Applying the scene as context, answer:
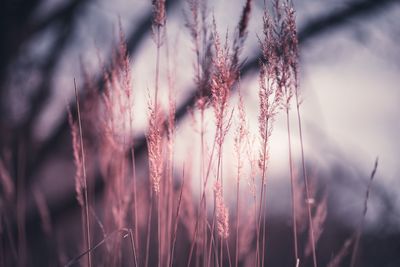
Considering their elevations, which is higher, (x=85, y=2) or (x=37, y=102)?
(x=85, y=2)

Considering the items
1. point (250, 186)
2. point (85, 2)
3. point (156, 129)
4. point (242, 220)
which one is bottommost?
point (242, 220)

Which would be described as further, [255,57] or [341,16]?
[341,16]

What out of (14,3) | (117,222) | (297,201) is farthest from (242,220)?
(14,3)

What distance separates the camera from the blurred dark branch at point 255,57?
312cm

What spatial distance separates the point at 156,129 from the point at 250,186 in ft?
1.09

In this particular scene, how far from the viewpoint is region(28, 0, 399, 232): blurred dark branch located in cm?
312

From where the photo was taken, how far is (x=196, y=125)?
1.50 meters

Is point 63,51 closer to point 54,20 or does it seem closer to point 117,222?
point 54,20

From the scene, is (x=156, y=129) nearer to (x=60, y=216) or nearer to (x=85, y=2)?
(x=60, y=216)

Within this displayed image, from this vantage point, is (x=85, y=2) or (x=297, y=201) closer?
(x=297, y=201)

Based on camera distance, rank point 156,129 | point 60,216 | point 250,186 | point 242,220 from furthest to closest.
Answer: point 60,216 → point 242,220 → point 250,186 → point 156,129

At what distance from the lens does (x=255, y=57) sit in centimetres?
304

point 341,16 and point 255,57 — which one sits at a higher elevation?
point 341,16

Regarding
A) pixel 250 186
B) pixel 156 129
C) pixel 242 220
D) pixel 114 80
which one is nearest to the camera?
pixel 156 129
